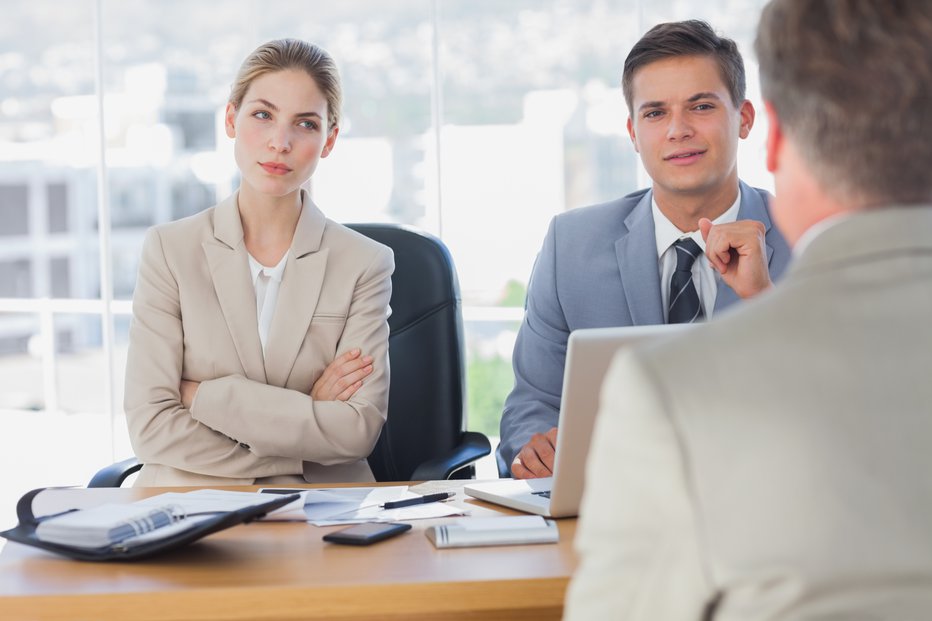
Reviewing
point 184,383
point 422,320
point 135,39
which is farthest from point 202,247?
point 135,39

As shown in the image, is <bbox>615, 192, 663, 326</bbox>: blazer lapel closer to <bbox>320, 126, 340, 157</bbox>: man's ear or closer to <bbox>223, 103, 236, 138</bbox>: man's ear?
<bbox>320, 126, 340, 157</bbox>: man's ear

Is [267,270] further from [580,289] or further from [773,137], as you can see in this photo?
[773,137]

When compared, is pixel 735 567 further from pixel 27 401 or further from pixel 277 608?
pixel 27 401

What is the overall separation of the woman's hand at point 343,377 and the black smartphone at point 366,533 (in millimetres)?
705

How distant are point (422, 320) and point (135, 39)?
244 centimetres

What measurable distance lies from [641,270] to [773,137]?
1567 millimetres

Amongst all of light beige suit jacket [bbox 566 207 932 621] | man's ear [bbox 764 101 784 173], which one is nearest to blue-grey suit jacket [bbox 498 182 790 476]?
man's ear [bbox 764 101 784 173]

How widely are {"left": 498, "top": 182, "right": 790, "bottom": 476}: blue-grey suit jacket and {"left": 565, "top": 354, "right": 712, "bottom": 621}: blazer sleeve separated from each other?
156 cm

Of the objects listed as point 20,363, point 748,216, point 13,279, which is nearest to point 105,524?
point 748,216

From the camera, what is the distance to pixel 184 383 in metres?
2.39

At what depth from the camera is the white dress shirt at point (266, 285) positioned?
253 cm

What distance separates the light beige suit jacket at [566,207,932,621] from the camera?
0.85 m

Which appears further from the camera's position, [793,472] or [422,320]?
[422,320]

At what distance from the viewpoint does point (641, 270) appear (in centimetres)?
257
